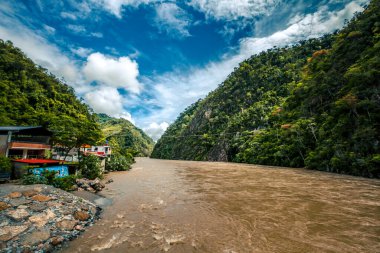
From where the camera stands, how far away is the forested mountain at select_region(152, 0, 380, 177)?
25.0 metres

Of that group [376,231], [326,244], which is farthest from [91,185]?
[376,231]

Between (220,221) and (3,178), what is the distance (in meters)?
14.7

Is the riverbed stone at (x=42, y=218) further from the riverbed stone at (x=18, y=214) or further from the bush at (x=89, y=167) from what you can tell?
the bush at (x=89, y=167)

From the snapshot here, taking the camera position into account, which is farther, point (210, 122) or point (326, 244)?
point (210, 122)

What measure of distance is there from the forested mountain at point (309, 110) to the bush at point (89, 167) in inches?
1156

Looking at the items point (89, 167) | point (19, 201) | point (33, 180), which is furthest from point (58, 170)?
point (19, 201)

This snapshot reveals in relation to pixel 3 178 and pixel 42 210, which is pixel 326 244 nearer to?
pixel 42 210

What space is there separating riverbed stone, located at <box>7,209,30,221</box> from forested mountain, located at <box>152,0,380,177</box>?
28502 millimetres

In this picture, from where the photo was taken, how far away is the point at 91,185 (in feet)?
53.7

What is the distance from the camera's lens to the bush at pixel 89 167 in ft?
69.6

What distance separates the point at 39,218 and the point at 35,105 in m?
46.6

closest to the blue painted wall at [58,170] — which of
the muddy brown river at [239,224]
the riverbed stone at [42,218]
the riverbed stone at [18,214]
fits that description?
the muddy brown river at [239,224]

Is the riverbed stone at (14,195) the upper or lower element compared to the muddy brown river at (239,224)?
upper

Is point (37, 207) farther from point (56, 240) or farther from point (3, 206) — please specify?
point (56, 240)
